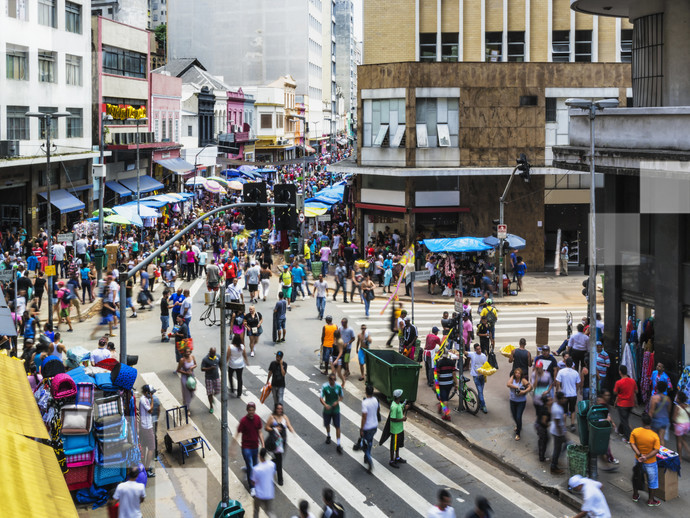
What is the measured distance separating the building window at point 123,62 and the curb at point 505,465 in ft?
135

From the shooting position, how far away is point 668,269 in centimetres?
1889

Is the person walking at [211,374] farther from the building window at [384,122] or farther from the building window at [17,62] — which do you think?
the building window at [17,62]

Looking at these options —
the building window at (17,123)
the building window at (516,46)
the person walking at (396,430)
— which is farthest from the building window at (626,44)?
the person walking at (396,430)

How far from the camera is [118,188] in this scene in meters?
55.3

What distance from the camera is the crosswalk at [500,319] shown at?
1094 inches

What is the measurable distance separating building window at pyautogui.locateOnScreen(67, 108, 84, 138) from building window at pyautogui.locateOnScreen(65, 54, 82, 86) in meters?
1.54

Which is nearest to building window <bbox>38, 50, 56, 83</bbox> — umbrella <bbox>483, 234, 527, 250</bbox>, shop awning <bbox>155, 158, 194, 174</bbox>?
shop awning <bbox>155, 158, 194, 174</bbox>

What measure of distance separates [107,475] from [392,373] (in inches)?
272

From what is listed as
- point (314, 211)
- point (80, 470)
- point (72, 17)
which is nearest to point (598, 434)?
point (80, 470)

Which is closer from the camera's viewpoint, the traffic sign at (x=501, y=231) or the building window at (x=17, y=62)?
the traffic sign at (x=501, y=231)

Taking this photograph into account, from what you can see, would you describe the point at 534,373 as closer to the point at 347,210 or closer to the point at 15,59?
the point at 15,59

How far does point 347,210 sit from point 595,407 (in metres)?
41.3

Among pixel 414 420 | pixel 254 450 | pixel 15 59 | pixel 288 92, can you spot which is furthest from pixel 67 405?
pixel 288 92

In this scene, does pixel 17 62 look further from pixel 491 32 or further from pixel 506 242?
pixel 506 242
